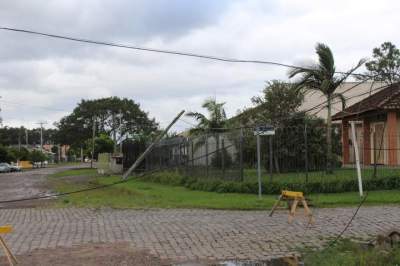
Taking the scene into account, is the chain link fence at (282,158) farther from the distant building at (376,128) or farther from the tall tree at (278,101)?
the tall tree at (278,101)

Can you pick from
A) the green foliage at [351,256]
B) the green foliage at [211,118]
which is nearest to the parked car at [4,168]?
the green foliage at [211,118]

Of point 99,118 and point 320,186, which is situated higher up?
point 99,118

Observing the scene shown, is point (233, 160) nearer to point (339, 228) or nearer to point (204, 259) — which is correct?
point (339, 228)

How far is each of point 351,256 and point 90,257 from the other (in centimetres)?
417

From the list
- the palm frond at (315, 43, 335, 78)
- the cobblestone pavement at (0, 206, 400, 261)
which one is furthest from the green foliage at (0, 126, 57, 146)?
the cobblestone pavement at (0, 206, 400, 261)

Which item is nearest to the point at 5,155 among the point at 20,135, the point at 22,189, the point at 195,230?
the point at 22,189

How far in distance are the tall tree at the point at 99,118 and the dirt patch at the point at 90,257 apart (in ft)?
296

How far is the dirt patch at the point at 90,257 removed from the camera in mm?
9062

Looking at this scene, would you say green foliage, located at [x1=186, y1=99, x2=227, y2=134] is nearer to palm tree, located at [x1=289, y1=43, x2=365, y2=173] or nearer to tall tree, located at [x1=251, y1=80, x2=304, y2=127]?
tall tree, located at [x1=251, y1=80, x2=304, y2=127]

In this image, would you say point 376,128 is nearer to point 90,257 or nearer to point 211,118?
point 211,118

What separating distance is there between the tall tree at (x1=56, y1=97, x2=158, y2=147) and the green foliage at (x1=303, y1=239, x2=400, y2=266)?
91.5 m

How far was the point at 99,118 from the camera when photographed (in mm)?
104938

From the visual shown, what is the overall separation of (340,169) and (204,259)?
14808mm

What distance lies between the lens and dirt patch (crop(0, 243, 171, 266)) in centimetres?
906
